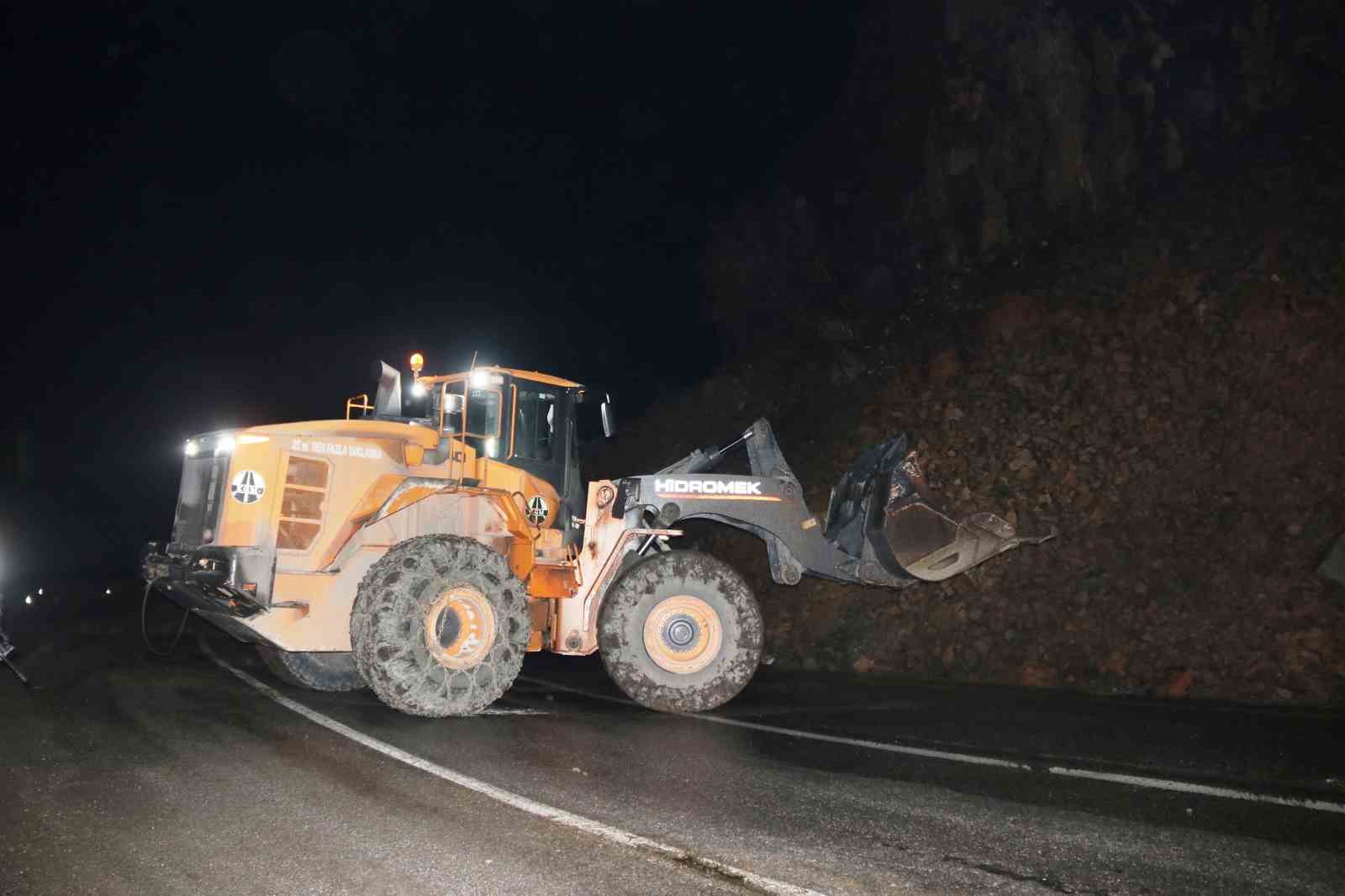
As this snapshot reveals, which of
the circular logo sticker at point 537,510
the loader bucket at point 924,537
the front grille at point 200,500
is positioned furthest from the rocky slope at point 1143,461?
the front grille at point 200,500

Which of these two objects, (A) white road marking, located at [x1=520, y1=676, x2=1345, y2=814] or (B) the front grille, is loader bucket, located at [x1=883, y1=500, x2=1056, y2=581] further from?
(B) the front grille

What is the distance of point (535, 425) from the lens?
33.0ft

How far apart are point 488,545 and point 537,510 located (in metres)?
0.85

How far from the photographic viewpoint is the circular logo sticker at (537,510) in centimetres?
953

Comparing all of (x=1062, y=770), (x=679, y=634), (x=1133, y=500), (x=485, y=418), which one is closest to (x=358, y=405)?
(x=485, y=418)

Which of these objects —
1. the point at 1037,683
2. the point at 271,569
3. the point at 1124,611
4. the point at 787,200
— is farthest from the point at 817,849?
the point at 787,200

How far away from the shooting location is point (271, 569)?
7.86 meters

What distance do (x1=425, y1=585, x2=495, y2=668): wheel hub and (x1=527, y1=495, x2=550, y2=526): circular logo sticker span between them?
156 cm

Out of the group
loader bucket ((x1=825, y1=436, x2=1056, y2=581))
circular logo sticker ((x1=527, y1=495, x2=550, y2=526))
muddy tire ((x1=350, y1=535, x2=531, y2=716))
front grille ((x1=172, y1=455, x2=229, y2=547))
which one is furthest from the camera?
loader bucket ((x1=825, y1=436, x2=1056, y2=581))

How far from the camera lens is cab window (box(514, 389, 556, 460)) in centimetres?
989

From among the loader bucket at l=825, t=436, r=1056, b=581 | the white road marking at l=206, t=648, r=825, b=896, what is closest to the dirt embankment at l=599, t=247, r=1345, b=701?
the loader bucket at l=825, t=436, r=1056, b=581

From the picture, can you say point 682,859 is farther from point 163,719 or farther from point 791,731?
point 163,719

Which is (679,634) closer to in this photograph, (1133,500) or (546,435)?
(546,435)

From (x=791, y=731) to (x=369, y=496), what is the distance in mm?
4390
